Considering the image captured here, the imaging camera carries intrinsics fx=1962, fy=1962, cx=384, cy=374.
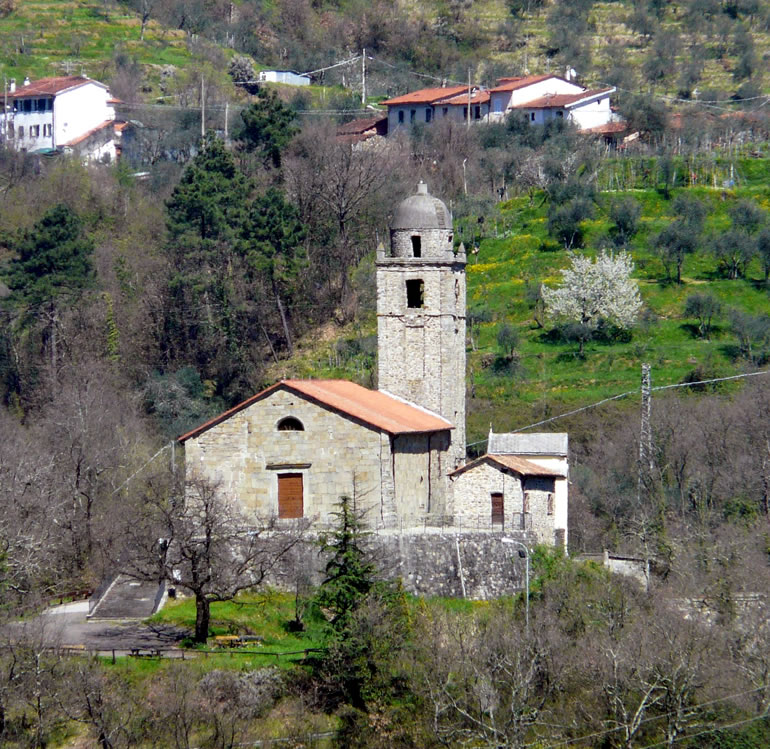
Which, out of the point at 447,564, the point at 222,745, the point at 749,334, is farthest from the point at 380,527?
the point at 749,334

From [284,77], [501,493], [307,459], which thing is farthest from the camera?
[284,77]

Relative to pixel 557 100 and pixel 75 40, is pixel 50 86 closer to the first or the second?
pixel 75 40

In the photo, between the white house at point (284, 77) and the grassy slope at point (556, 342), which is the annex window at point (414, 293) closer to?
the grassy slope at point (556, 342)

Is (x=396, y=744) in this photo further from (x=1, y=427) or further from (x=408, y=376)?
(x=1, y=427)

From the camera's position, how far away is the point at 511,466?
170ft

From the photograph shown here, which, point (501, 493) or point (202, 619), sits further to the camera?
point (501, 493)

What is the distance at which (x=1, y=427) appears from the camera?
68.0 metres

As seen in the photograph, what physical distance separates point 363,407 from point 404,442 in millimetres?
1386

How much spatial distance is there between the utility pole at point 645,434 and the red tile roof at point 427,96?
43.6m

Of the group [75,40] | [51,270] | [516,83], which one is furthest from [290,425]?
A: [75,40]

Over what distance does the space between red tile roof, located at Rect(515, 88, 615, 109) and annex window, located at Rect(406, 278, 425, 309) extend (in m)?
45.1

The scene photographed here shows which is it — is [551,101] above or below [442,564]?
above

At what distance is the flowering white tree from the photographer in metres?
74.8

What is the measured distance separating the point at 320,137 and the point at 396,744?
51.9 meters
